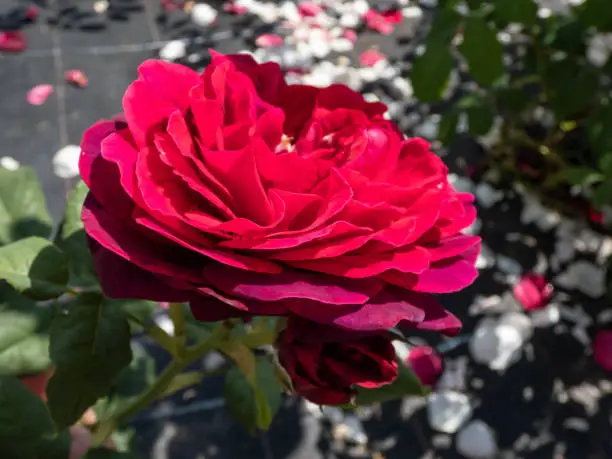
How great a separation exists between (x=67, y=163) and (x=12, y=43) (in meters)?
0.41

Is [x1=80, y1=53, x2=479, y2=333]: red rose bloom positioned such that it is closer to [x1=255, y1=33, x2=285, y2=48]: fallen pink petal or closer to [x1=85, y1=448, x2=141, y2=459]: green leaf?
[x1=85, y1=448, x2=141, y2=459]: green leaf

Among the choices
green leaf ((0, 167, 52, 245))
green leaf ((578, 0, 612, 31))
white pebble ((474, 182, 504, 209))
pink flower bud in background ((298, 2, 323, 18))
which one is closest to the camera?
green leaf ((0, 167, 52, 245))

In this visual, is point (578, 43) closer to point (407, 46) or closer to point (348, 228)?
point (407, 46)

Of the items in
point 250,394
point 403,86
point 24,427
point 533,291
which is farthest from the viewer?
point 403,86

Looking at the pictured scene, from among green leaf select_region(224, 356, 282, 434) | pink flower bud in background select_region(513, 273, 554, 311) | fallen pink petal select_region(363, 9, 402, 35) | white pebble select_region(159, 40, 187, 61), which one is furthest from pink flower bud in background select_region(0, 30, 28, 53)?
pink flower bud in background select_region(513, 273, 554, 311)

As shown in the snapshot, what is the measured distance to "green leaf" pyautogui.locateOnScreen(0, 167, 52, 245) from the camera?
0.51 m

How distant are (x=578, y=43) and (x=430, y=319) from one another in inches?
31.4

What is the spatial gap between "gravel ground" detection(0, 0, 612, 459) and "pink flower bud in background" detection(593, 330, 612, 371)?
19mm

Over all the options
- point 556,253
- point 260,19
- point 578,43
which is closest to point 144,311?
point 578,43

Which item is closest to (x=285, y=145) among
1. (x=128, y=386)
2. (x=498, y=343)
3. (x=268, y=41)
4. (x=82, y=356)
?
(x=82, y=356)

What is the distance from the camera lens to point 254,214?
297mm

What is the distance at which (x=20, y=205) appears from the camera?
520 millimetres

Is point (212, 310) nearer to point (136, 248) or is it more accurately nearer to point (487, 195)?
point (136, 248)

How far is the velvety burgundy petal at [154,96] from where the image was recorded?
0.30 metres
